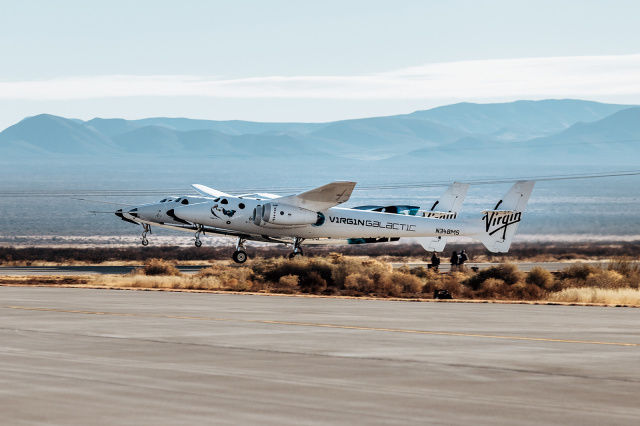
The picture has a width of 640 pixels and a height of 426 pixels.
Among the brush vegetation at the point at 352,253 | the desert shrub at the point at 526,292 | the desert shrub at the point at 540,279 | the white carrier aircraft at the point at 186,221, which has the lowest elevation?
the brush vegetation at the point at 352,253

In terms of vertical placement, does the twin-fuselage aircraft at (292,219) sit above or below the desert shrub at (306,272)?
above

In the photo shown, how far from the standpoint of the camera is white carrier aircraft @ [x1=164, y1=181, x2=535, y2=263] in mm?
54906

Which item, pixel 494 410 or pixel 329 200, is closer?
pixel 494 410

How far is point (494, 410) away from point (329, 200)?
4426 centimetres

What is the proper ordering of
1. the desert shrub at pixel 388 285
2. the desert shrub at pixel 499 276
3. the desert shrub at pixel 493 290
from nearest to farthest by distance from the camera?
the desert shrub at pixel 493 290, the desert shrub at pixel 388 285, the desert shrub at pixel 499 276

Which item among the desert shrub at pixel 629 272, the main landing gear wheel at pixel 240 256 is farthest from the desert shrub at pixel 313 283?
Answer: the desert shrub at pixel 629 272

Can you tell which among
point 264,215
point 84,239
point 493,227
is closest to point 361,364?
point 264,215

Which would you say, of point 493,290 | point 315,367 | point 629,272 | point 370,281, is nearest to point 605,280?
point 493,290

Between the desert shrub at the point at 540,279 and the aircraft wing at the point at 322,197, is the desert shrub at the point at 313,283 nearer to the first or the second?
the desert shrub at the point at 540,279

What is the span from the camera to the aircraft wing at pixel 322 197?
5475 cm

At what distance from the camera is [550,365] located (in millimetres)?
15547

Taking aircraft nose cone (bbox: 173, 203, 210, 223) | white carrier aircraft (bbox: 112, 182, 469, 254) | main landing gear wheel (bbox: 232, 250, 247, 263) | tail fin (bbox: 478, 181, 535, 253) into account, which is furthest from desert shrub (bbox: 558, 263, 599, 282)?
aircraft nose cone (bbox: 173, 203, 210, 223)

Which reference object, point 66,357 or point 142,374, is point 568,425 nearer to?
point 142,374

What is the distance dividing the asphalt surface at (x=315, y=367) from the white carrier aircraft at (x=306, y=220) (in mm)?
28165
